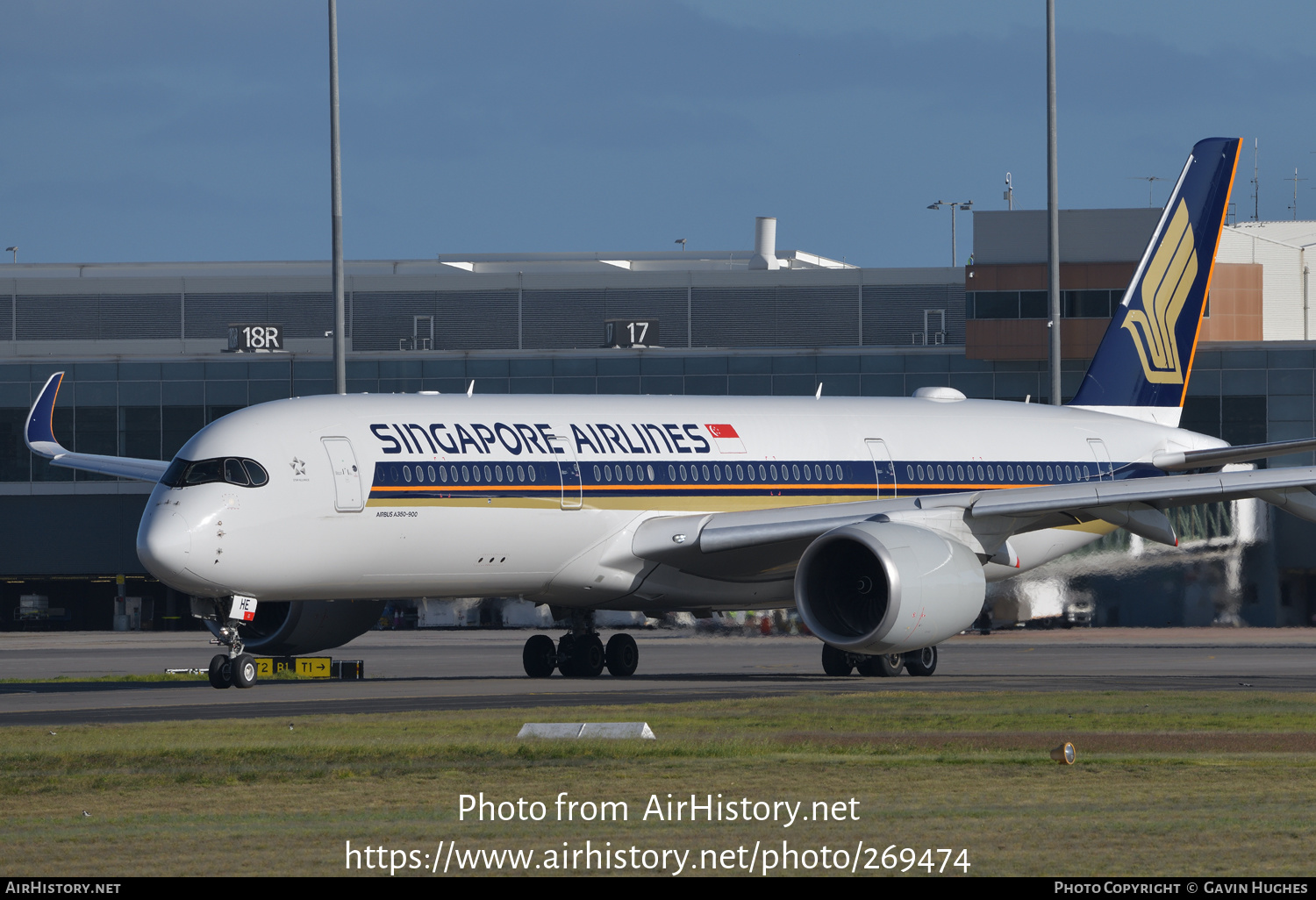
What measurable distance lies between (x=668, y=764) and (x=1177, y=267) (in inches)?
949

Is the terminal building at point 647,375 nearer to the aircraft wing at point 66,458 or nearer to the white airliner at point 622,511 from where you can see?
the white airliner at point 622,511

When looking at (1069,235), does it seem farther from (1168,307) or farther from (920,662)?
(920,662)

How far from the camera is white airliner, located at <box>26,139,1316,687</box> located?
963 inches

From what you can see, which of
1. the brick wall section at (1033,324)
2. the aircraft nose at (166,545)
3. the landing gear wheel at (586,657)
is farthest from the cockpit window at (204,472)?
the brick wall section at (1033,324)

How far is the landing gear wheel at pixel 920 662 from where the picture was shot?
92.3 ft

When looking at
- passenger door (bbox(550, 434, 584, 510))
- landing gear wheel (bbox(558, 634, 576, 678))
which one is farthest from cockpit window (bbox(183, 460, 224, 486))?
landing gear wheel (bbox(558, 634, 576, 678))

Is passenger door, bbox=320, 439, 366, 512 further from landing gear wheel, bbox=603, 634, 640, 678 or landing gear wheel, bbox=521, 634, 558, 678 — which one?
landing gear wheel, bbox=603, 634, 640, 678

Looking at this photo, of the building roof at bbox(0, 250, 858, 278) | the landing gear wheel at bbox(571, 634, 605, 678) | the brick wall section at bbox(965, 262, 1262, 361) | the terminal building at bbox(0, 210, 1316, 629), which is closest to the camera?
the landing gear wheel at bbox(571, 634, 605, 678)

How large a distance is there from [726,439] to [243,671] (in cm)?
853

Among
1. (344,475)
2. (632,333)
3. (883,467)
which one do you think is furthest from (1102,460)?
(632,333)

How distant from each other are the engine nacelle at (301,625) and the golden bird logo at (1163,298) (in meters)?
15.9

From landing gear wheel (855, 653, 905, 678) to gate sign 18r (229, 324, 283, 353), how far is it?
49.6m

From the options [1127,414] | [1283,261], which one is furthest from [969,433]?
[1283,261]

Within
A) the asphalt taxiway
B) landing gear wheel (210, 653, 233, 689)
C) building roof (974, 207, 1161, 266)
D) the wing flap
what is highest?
building roof (974, 207, 1161, 266)
